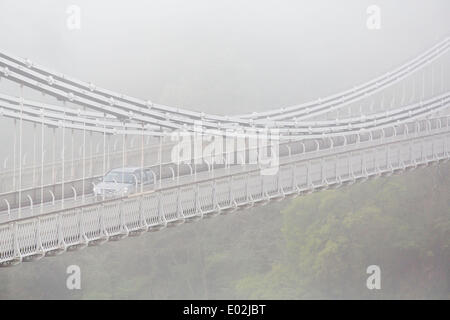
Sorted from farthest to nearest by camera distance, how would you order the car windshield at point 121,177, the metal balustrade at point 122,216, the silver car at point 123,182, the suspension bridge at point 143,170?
1. the car windshield at point 121,177
2. the silver car at point 123,182
3. the suspension bridge at point 143,170
4. the metal balustrade at point 122,216

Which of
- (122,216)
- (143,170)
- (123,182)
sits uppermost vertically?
(143,170)

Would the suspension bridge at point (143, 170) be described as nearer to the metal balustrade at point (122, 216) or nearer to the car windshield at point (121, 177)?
the metal balustrade at point (122, 216)

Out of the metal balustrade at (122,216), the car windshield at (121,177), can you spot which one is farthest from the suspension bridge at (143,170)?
the car windshield at (121,177)

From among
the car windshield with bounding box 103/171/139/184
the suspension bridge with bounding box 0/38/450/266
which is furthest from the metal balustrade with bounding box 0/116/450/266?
the car windshield with bounding box 103/171/139/184

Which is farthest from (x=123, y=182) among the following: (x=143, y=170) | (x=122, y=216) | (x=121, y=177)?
(x=122, y=216)

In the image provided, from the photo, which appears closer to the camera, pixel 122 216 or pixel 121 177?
pixel 122 216

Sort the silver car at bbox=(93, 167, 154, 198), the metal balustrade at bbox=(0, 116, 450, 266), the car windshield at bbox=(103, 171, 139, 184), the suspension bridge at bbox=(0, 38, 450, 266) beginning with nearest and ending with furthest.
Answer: the metal balustrade at bbox=(0, 116, 450, 266) < the suspension bridge at bbox=(0, 38, 450, 266) < the silver car at bbox=(93, 167, 154, 198) < the car windshield at bbox=(103, 171, 139, 184)

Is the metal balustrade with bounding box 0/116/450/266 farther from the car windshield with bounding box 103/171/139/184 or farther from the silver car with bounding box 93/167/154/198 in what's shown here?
the car windshield with bounding box 103/171/139/184

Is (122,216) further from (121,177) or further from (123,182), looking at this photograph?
(121,177)

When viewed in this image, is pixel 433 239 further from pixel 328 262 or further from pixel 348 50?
pixel 348 50
